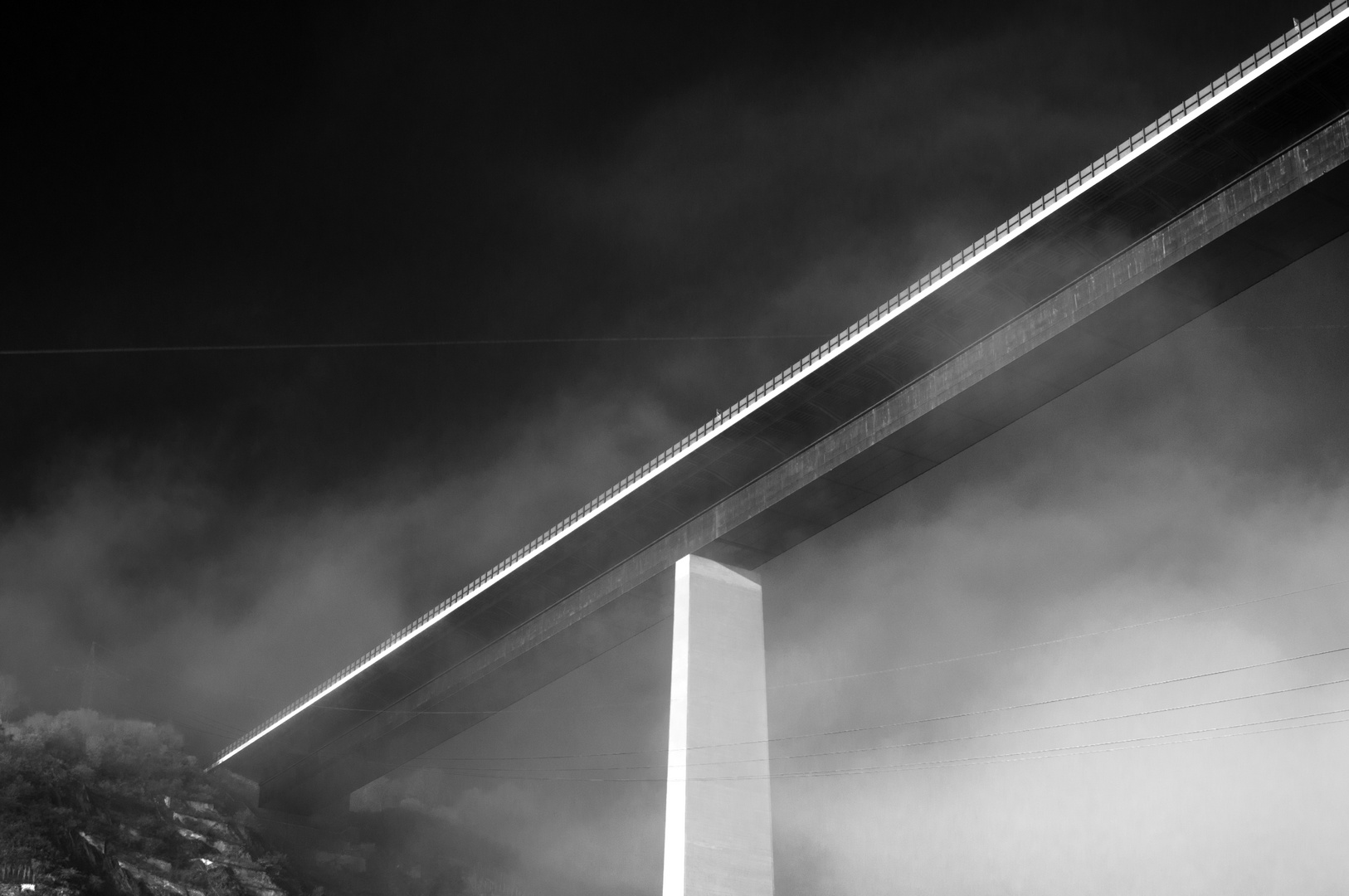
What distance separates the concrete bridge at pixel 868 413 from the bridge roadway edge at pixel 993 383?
8 cm

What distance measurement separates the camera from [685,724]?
46.6m

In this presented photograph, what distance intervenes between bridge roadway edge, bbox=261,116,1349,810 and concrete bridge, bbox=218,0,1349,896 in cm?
8

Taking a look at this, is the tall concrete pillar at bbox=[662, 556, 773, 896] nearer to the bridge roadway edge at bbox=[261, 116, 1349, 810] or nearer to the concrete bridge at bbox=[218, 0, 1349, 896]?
the concrete bridge at bbox=[218, 0, 1349, 896]

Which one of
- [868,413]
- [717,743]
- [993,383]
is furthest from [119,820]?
[993,383]

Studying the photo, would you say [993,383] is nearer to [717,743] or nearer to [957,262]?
[957,262]

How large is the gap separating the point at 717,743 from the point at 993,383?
58.0ft

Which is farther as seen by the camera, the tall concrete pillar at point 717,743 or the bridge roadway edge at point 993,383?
the tall concrete pillar at point 717,743

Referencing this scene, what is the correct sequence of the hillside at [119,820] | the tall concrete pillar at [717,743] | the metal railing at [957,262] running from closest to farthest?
the metal railing at [957,262], the tall concrete pillar at [717,743], the hillside at [119,820]

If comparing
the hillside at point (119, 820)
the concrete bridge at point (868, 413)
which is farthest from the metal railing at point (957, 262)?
the hillside at point (119, 820)

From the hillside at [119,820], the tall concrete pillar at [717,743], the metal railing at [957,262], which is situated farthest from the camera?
the hillside at [119,820]

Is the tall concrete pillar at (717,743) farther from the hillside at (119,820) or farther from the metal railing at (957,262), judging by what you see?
the hillside at (119,820)

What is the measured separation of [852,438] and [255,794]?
58.3m

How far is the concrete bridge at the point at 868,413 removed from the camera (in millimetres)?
33344

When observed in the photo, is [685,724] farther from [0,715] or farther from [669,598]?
[0,715]
